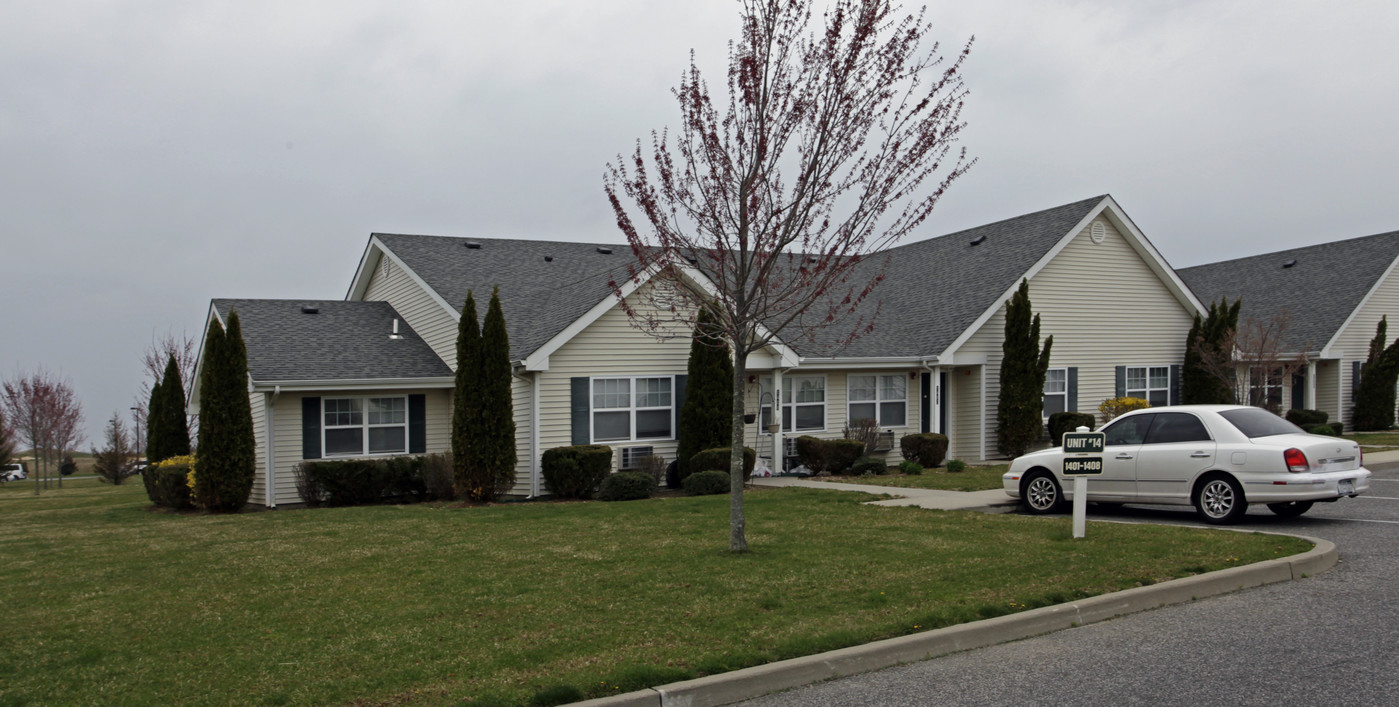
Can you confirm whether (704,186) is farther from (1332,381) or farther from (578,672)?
(1332,381)

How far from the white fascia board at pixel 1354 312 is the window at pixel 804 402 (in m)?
18.3

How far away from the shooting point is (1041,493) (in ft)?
47.4

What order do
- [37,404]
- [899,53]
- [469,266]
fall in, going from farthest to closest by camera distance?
[37,404]
[469,266]
[899,53]

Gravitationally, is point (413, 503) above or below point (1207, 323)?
below

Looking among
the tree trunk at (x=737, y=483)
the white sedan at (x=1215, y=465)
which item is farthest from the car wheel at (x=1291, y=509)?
the tree trunk at (x=737, y=483)

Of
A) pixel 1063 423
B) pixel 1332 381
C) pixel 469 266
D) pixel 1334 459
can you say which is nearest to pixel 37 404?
pixel 469 266

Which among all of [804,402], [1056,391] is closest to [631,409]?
[804,402]

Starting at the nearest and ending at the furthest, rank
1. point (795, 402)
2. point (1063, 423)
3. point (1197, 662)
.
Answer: point (1197, 662) → point (795, 402) → point (1063, 423)

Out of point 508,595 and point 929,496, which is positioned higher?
point 508,595

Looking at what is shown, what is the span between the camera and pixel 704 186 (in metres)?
10.5

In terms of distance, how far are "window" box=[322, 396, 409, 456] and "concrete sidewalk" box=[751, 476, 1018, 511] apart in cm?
754

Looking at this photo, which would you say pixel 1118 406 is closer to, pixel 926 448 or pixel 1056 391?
pixel 1056 391

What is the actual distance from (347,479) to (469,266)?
7.20 m

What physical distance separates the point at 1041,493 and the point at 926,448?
28.0 feet
